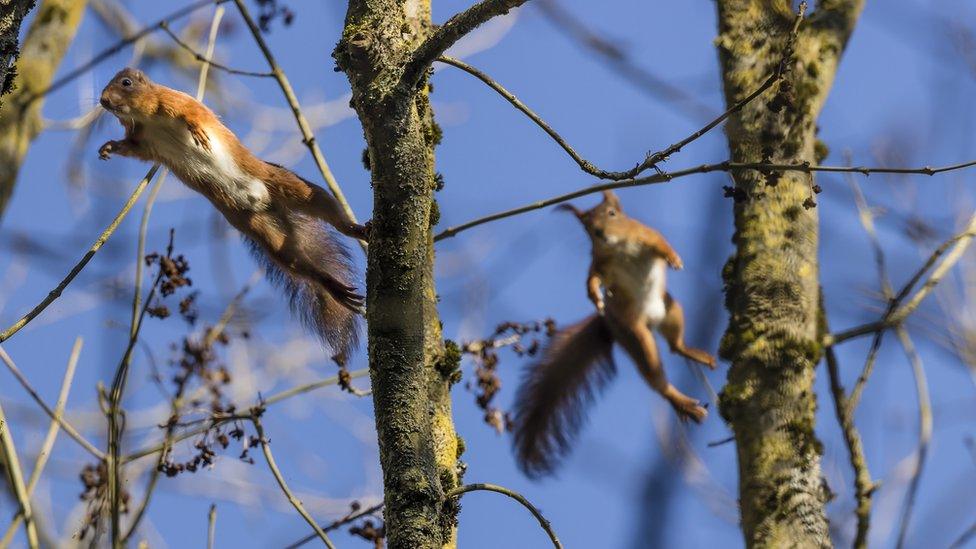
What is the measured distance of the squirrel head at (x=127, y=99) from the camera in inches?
169

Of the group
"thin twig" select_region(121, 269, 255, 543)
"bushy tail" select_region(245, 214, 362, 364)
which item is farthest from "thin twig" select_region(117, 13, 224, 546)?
"bushy tail" select_region(245, 214, 362, 364)

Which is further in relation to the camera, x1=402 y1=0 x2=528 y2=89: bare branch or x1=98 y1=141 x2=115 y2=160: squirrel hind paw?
x1=98 y1=141 x2=115 y2=160: squirrel hind paw

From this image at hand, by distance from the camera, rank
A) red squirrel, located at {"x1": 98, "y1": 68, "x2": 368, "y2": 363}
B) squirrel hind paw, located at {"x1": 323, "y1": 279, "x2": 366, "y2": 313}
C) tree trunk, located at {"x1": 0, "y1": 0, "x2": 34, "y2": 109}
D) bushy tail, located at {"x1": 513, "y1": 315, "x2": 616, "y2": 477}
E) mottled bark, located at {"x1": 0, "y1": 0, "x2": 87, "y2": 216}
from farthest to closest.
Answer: bushy tail, located at {"x1": 513, "y1": 315, "x2": 616, "y2": 477}, mottled bark, located at {"x1": 0, "y1": 0, "x2": 87, "y2": 216}, red squirrel, located at {"x1": 98, "y1": 68, "x2": 368, "y2": 363}, squirrel hind paw, located at {"x1": 323, "y1": 279, "x2": 366, "y2": 313}, tree trunk, located at {"x1": 0, "y1": 0, "x2": 34, "y2": 109}

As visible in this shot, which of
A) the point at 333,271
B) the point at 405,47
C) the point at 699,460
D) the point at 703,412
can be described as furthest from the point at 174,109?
the point at 703,412

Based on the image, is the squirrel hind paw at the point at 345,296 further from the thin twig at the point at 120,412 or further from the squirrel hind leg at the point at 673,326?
the squirrel hind leg at the point at 673,326

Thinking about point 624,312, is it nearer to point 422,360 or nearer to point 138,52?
point 138,52

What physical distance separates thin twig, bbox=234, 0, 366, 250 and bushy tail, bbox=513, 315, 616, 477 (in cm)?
289

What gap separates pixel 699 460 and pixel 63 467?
513cm

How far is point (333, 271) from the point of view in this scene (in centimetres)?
452

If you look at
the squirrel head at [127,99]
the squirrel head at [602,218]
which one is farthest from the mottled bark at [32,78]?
the squirrel head at [602,218]

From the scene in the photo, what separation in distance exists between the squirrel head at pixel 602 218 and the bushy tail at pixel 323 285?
2445 millimetres

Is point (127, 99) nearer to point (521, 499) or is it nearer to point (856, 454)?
point (521, 499)

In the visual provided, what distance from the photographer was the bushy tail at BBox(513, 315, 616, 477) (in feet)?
21.7

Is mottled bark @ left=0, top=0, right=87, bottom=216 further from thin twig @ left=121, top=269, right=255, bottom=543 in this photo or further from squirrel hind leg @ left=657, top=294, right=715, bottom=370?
squirrel hind leg @ left=657, top=294, right=715, bottom=370
